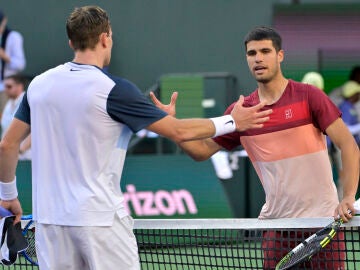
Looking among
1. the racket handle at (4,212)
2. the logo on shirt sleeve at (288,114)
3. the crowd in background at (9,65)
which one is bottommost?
the racket handle at (4,212)

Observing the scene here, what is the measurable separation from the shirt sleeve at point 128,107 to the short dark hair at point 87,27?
224mm

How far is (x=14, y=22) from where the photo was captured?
13.6m

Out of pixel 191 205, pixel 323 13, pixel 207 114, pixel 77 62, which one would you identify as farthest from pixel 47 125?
pixel 323 13

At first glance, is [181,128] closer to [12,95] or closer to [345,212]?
[345,212]

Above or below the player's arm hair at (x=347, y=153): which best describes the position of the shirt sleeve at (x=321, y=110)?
above

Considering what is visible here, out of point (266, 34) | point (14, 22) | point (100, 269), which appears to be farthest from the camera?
point (14, 22)

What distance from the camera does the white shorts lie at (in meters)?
4.91

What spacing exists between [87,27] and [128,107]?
410mm

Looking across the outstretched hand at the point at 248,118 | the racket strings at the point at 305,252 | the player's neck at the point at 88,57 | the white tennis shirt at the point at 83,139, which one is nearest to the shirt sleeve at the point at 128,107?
the white tennis shirt at the point at 83,139

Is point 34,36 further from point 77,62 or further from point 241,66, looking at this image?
point 77,62

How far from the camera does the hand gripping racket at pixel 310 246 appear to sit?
17.7 feet

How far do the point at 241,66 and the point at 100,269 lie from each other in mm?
8467

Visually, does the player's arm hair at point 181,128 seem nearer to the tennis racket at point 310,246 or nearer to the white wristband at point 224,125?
the white wristband at point 224,125

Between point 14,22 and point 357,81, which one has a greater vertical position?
point 14,22
